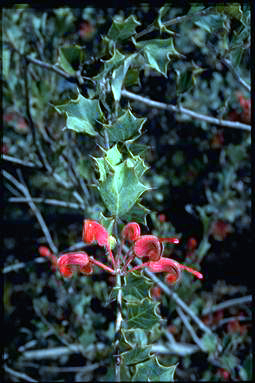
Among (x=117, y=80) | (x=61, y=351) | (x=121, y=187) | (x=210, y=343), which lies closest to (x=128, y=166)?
(x=121, y=187)

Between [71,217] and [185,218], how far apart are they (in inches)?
24.3

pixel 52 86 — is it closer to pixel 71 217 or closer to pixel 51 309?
pixel 71 217

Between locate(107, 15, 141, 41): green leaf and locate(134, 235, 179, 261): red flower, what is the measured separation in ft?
1.56

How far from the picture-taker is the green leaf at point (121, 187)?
0.79 m

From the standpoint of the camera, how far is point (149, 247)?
748mm

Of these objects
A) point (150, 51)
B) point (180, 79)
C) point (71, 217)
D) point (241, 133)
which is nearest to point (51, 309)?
point (71, 217)

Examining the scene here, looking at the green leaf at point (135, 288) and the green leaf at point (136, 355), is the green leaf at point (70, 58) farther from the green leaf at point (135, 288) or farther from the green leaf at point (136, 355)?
the green leaf at point (136, 355)

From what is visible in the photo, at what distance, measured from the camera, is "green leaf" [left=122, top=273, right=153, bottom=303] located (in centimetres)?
81

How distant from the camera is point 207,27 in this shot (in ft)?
3.72

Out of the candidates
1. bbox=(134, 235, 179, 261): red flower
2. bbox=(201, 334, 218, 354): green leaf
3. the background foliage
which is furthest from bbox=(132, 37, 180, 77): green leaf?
bbox=(201, 334, 218, 354): green leaf

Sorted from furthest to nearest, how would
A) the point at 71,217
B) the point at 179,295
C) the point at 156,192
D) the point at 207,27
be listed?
1. the point at 71,217
2. the point at 156,192
3. the point at 179,295
4. the point at 207,27

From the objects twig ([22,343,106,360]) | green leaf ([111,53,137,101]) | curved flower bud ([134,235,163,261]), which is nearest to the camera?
curved flower bud ([134,235,163,261])

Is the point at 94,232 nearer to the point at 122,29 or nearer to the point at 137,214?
the point at 137,214

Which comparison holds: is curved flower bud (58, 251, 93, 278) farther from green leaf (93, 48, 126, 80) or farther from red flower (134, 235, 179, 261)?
green leaf (93, 48, 126, 80)
